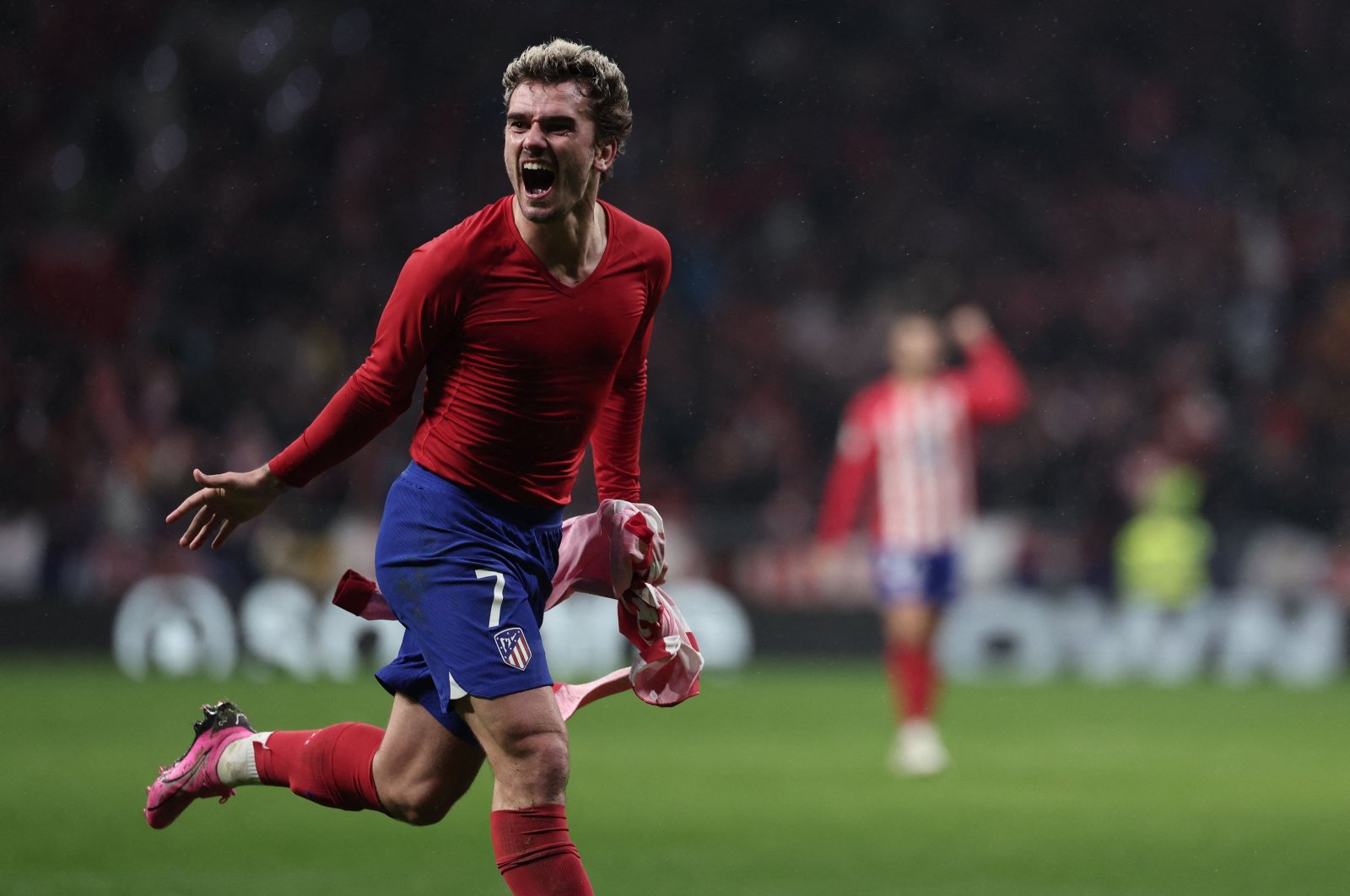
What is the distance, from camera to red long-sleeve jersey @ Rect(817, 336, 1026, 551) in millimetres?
8820

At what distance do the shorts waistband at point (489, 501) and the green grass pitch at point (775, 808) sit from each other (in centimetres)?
160

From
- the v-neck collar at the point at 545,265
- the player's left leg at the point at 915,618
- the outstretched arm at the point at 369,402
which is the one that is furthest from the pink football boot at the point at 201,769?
the player's left leg at the point at 915,618

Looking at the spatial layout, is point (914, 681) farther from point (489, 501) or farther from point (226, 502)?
point (226, 502)

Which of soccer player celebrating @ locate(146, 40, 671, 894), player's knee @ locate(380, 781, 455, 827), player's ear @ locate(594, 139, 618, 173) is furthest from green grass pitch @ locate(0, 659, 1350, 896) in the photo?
player's ear @ locate(594, 139, 618, 173)

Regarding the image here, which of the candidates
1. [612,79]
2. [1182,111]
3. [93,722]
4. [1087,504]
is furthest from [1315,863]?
[1182,111]

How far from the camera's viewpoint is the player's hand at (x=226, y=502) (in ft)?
12.1

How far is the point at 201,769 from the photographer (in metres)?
4.33

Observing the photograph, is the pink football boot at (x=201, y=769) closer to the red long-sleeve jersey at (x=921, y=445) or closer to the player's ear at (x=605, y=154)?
the player's ear at (x=605, y=154)

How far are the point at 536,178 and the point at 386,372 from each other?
1.58ft

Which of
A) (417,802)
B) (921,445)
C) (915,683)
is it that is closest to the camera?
(417,802)

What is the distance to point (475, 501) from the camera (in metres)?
3.76

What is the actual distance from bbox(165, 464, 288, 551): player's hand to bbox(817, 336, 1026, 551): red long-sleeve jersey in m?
5.41

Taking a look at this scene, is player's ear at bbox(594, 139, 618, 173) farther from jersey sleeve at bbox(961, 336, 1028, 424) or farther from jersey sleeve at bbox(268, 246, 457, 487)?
jersey sleeve at bbox(961, 336, 1028, 424)

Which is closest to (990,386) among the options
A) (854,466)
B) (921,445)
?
(921,445)
